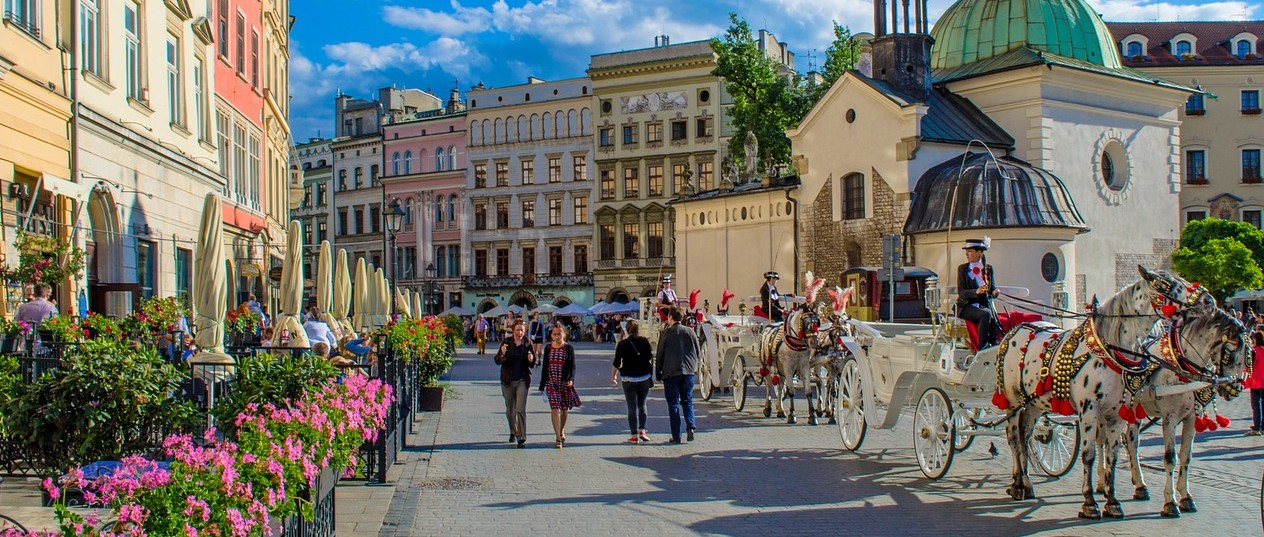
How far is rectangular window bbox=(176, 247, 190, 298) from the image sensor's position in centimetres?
2292

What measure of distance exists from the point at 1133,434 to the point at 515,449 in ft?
23.2

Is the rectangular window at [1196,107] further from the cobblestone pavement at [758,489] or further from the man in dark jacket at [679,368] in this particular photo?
the man in dark jacket at [679,368]

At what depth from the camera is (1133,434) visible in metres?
9.52

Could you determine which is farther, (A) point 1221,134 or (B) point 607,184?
(B) point 607,184

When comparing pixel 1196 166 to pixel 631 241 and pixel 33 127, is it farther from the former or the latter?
pixel 33 127

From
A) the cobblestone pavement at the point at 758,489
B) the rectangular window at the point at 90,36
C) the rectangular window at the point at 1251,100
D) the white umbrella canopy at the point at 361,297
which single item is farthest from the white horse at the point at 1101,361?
the rectangular window at the point at 1251,100

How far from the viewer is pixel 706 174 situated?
67500 mm

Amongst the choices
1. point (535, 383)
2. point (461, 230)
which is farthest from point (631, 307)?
point (535, 383)

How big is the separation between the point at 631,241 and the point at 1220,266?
116 ft

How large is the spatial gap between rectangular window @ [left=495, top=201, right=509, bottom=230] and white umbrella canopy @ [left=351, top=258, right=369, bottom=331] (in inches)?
1928

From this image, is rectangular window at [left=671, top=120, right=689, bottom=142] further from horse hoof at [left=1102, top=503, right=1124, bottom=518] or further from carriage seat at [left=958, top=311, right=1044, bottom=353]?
horse hoof at [left=1102, top=503, right=1124, bottom=518]

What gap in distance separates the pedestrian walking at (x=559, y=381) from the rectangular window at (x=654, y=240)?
53718mm

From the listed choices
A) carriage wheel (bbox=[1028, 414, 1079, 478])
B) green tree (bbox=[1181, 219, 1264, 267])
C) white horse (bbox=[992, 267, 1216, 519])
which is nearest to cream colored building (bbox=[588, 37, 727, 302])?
green tree (bbox=[1181, 219, 1264, 267])

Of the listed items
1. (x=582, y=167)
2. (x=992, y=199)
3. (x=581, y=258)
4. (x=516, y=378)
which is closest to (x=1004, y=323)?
A: (x=516, y=378)
